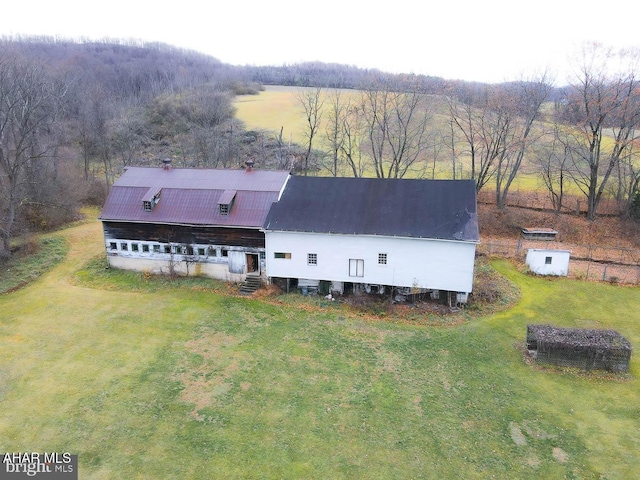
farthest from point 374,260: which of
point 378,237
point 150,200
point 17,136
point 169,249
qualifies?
point 17,136

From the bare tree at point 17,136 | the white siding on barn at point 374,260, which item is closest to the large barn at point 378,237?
the white siding on barn at point 374,260

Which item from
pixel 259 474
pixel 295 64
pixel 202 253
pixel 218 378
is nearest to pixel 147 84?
pixel 295 64

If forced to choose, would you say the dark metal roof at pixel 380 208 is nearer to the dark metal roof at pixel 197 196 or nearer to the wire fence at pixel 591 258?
the dark metal roof at pixel 197 196

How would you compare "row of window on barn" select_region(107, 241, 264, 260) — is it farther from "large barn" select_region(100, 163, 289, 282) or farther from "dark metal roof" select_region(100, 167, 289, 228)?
"dark metal roof" select_region(100, 167, 289, 228)

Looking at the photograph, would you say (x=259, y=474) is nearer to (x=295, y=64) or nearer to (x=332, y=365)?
(x=332, y=365)

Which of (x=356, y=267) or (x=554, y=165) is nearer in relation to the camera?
(x=356, y=267)

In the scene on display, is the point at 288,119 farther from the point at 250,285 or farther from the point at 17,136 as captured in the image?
the point at 250,285
